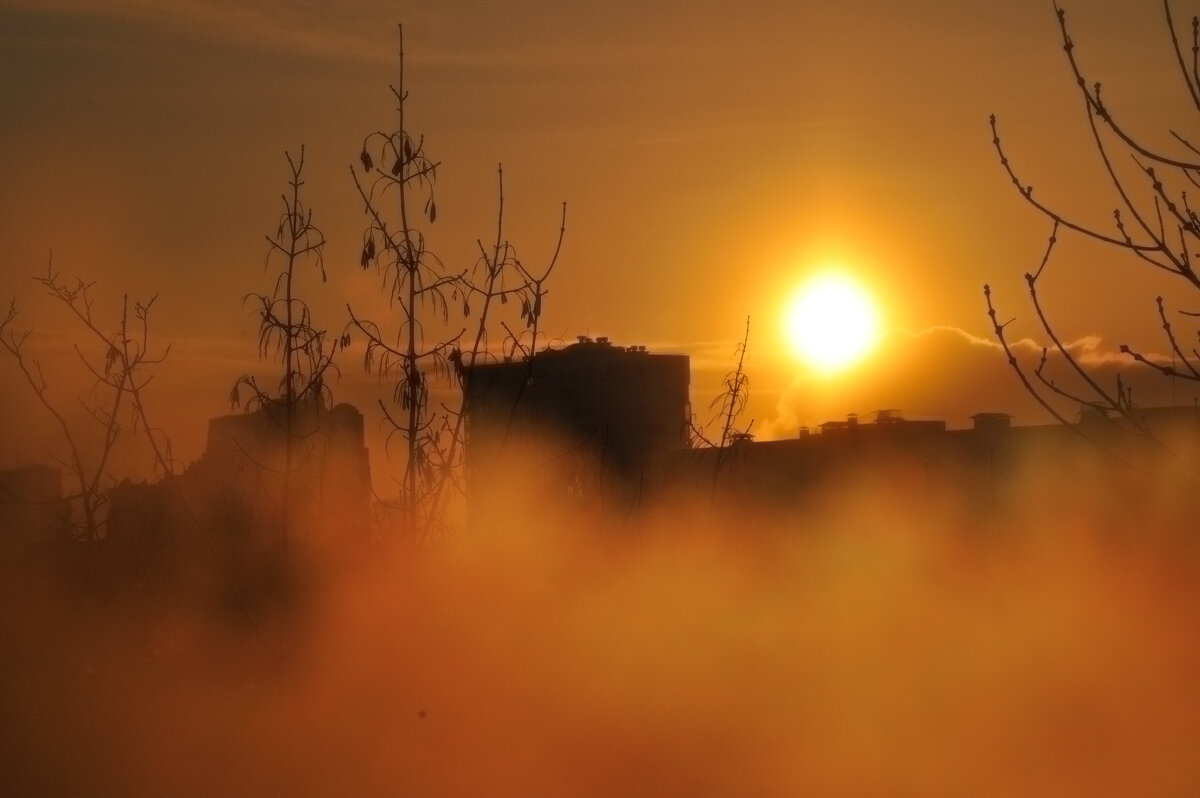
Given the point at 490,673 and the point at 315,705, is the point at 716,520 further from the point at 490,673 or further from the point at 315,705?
the point at 315,705

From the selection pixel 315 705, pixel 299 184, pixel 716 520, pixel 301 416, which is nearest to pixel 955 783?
pixel 716 520

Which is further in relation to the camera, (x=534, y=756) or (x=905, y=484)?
(x=905, y=484)

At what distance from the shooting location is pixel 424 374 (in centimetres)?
593

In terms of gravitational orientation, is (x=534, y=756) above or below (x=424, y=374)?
below

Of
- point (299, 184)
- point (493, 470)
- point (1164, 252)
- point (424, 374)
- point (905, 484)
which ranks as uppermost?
point (299, 184)

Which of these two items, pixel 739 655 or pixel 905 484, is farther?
pixel 905 484

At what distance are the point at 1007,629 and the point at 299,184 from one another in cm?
570

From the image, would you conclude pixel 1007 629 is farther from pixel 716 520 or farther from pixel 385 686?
pixel 385 686

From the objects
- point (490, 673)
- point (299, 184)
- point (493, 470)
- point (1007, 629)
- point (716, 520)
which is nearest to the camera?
point (493, 470)

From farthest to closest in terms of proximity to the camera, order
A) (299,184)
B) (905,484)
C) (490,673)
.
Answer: (905,484), (490,673), (299,184)

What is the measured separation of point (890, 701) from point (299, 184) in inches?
156

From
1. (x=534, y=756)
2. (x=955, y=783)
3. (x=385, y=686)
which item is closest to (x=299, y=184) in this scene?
(x=385, y=686)

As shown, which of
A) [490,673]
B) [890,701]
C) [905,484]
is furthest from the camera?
[905,484]

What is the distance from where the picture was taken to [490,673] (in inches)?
261
